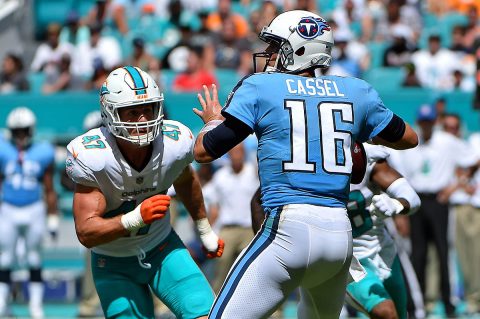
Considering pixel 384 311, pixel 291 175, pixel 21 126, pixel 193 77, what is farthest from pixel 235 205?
pixel 291 175

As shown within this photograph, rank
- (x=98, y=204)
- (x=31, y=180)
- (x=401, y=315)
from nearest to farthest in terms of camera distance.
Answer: (x=98, y=204) → (x=401, y=315) → (x=31, y=180)

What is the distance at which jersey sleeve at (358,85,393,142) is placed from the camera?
5000mm

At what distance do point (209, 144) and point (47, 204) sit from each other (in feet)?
18.8

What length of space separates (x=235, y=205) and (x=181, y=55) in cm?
328

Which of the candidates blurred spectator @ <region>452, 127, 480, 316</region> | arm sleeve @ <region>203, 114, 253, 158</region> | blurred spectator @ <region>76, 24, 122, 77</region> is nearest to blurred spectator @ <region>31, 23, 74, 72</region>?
blurred spectator @ <region>76, 24, 122, 77</region>

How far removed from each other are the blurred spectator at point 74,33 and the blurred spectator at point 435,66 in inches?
157

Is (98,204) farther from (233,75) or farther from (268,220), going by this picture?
(233,75)

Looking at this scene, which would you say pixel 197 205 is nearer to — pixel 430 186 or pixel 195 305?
pixel 195 305

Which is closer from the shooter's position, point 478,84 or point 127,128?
point 127,128

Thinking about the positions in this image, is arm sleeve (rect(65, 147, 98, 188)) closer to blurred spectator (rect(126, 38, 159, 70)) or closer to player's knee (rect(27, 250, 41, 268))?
player's knee (rect(27, 250, 41, 268))

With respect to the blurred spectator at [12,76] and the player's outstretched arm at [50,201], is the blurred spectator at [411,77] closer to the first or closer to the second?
the player's outstretched arm at [50,201]

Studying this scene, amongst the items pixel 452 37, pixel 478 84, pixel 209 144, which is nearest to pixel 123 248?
pixel 209 144

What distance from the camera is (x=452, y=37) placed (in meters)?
13.5

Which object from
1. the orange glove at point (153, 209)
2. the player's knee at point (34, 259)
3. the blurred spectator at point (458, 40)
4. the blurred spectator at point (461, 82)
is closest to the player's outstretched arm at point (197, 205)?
the orange glove at point (153, 209)
